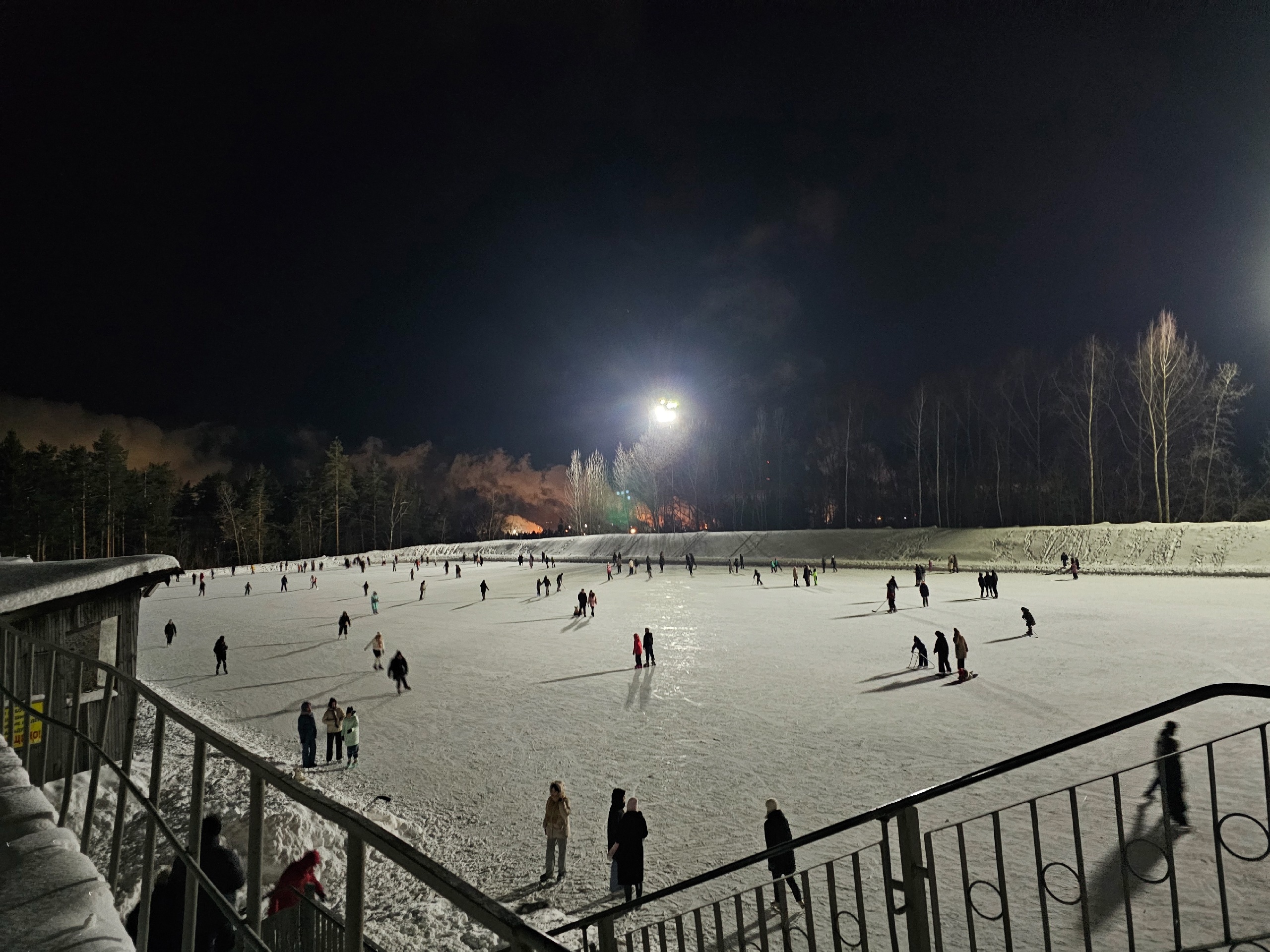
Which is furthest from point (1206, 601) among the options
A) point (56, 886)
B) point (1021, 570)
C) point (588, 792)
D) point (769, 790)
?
point (56, 886)

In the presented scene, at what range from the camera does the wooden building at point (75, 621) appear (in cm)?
716

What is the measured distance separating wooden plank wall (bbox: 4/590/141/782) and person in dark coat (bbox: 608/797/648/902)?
788 cm

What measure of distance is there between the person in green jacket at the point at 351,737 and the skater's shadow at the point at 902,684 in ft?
35.1

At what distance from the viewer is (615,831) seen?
7410 mm

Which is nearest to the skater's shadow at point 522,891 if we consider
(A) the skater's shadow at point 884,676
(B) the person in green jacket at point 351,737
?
(B) the person in green jacket at point 351,737

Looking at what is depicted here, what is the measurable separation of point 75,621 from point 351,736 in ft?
17.7

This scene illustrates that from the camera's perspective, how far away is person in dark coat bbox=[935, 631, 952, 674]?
50.6 feet

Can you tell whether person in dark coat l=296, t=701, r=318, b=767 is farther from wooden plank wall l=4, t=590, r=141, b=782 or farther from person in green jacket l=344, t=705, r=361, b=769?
wooden plank wall l=4, t=590, r=141, b=782

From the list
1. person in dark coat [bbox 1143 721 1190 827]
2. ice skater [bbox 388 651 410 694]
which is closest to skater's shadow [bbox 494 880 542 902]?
person in dark coat [bbox 1143 721 1190 827]

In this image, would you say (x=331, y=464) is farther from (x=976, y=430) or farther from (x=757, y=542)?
(x=976, y=430)

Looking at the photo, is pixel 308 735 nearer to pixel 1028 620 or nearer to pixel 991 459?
pixel 1028 620

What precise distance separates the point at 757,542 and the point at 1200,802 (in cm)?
5786

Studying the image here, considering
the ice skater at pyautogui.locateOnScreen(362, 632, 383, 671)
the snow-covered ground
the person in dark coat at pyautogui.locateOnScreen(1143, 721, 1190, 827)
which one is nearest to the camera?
the person in dark coat at pyautogui.locateOnScreen(1143, 721, 1190, 827)

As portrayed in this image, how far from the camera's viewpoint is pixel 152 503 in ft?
260
